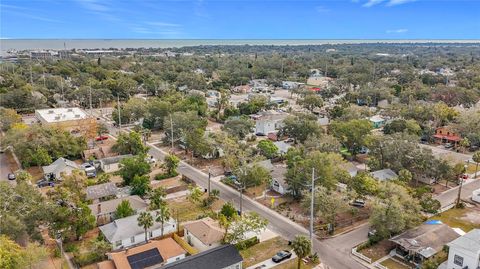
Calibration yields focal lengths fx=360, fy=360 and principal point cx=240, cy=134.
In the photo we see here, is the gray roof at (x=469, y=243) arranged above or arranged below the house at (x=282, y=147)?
above

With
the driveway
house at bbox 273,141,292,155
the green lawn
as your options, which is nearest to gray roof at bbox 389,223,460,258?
the green lawn

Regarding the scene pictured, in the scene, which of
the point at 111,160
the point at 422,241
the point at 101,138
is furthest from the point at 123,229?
the point at 101,138

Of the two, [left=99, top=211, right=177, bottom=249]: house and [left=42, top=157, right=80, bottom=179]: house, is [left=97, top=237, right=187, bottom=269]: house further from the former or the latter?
[left=42, top=157, right=80, bottom=179]: house

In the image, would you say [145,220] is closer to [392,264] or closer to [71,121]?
[392,264]

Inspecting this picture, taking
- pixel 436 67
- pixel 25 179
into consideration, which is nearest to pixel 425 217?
pixel 25 179

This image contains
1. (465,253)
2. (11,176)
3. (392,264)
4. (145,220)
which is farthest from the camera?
(11,176)

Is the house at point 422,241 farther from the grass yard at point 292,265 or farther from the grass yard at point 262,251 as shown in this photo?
the grass yard at point 262,251

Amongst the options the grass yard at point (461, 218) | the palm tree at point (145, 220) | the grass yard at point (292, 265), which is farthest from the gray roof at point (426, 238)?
the palm tree at point (145, 220)
